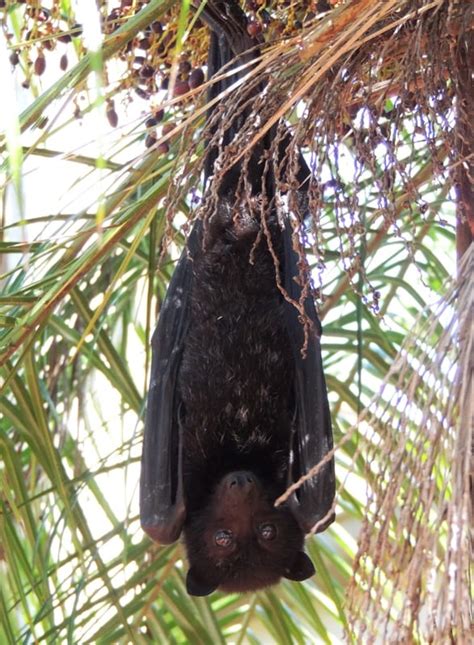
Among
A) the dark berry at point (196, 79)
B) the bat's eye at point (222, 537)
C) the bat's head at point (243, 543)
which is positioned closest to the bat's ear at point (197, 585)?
the bat's head at point (243, 543)

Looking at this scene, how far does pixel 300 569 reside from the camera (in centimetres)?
335

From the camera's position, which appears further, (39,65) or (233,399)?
(233,399)

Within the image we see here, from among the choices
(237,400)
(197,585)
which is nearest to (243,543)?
(197,585)

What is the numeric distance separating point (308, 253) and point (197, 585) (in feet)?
3.38

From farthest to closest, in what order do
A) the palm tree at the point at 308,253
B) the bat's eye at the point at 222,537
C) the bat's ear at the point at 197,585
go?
the bat's eye at the point at 222,537, the bat's ear at the point at 197,585, the palm tree at the point at 308,253

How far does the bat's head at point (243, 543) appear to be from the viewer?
332cm

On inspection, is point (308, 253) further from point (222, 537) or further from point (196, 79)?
point (222, 537)

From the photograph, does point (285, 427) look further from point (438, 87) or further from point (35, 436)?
point (438, 87)

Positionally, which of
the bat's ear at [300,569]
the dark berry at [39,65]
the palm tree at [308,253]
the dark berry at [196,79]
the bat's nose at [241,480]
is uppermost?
the dark berry at [39,65]

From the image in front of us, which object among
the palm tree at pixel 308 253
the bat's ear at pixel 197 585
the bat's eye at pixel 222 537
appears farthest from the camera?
the bat's eye at pixel 222 537

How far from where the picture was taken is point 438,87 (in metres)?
2.38

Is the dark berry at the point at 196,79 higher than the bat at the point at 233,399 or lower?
higher

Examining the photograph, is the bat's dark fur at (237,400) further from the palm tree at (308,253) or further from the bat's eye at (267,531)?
the palm tree at (308,253)

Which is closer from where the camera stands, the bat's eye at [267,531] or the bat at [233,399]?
the bat at [233,399]
